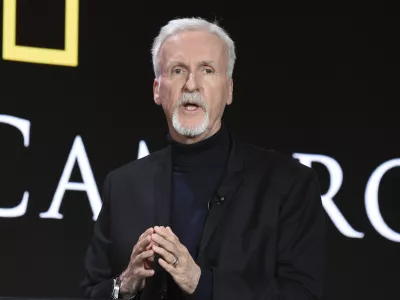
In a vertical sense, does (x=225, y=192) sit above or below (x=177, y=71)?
below

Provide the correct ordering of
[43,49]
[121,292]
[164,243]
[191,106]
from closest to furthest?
[164,243]
[121,292]
[191,106]
[43,49]

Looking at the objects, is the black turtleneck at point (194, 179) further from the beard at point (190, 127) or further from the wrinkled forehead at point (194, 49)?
the wrinkled forehead at point (194, 49)

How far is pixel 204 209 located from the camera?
191cm

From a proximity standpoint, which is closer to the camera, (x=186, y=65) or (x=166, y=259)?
(x=166, y=259)

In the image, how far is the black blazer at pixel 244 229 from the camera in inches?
69.9

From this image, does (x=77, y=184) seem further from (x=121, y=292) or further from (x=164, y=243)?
(x=164, y=243)

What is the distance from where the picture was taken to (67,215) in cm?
299

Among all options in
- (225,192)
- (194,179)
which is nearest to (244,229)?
(225,192)

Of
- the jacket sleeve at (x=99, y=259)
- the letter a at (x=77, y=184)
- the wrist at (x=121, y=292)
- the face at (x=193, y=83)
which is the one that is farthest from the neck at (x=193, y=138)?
the letter a at (x=77, y=184)

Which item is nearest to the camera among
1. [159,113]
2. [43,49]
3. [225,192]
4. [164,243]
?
[164,243]

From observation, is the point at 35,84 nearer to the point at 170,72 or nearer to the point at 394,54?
the point at 170,72

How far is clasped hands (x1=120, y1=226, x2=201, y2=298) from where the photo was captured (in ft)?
5.19

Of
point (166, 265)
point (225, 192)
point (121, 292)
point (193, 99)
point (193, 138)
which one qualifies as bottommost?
point (121, 292)

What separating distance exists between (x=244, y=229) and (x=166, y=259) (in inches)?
12.2
